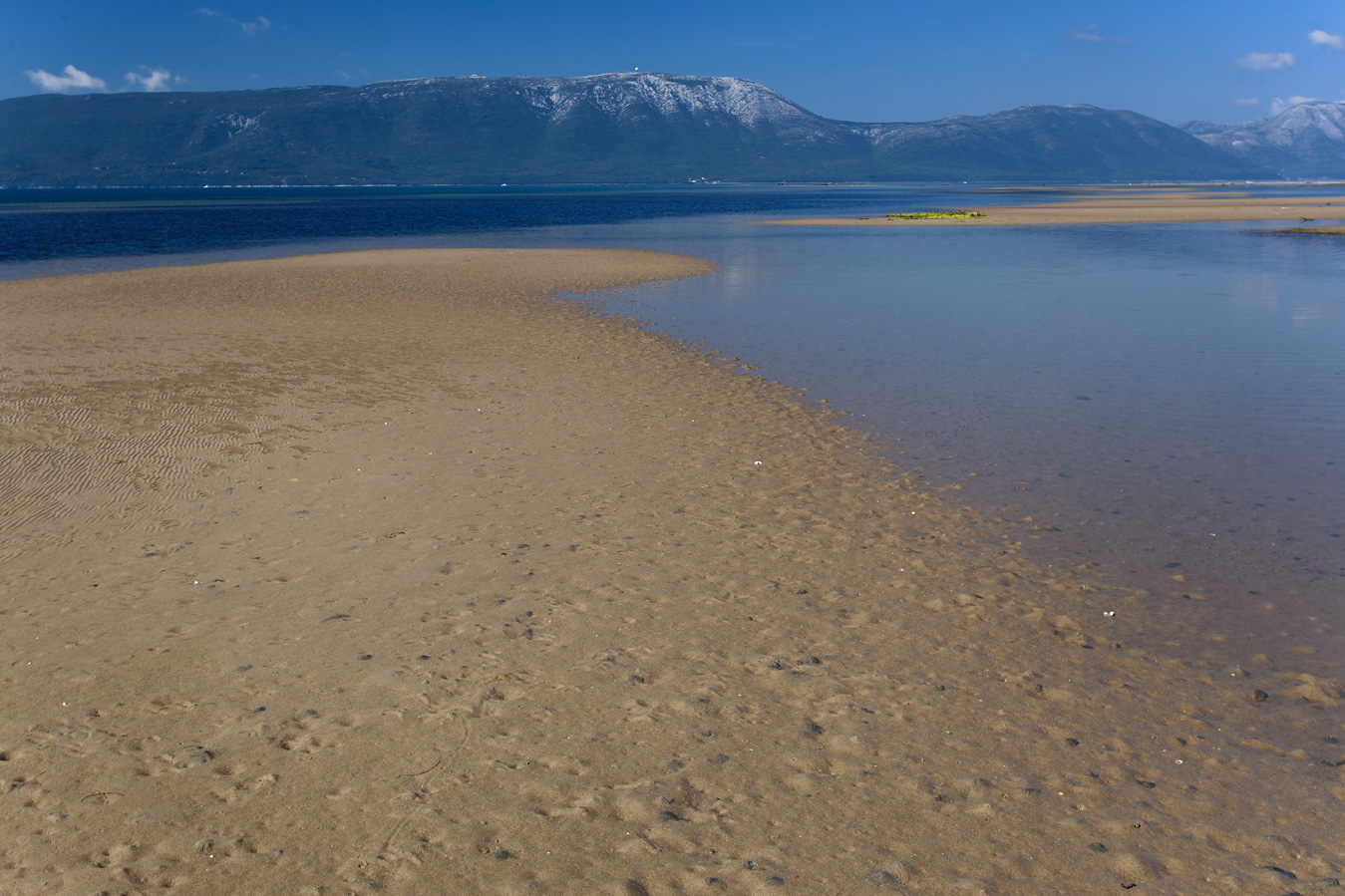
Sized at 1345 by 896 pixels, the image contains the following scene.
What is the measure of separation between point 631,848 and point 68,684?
12.4ft

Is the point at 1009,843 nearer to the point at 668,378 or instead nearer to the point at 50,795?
the point at 50,795

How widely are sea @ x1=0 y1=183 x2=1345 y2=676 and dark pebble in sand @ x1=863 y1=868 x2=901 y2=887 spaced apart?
3614 mm

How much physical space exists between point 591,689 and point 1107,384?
11.4m

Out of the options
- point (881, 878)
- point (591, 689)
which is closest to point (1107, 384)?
point (591, 689)

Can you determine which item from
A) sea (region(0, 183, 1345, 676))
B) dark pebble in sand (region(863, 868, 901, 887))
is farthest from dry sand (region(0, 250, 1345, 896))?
sea (region(0, 183, 1345, 676))

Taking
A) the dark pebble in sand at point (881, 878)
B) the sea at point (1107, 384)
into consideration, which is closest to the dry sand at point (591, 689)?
the dark pebble in sand at point (881, 878)

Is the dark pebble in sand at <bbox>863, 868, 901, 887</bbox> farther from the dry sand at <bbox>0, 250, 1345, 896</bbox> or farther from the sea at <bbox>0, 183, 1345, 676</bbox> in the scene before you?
the sea at <bbox>0, 183, 1345, 676</bbox>

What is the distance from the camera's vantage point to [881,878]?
174 inches

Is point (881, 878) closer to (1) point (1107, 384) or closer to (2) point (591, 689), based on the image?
(2) point (591, 689)

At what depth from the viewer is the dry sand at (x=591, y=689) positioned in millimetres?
4559

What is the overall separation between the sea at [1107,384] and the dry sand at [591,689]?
0.81 meters

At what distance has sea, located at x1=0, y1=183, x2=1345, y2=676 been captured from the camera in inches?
328

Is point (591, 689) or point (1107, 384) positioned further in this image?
point (1107, 384)

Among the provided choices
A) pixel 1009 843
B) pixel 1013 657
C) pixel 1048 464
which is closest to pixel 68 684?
pixel 1009 843
